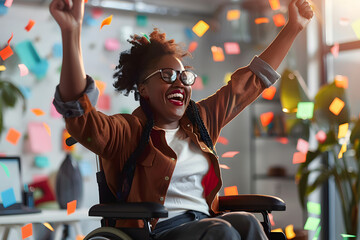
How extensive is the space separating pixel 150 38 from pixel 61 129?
2.58 m

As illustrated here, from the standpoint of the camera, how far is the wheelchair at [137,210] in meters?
1.61

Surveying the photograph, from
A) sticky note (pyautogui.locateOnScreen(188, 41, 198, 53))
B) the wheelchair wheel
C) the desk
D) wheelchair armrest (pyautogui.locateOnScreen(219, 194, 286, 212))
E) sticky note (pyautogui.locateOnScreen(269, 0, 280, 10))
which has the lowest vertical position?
the desk

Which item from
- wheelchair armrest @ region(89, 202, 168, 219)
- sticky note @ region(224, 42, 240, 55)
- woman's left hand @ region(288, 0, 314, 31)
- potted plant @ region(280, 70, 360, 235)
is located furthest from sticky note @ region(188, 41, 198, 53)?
wheelchair armrest @ region(89, 202, 168, 219)

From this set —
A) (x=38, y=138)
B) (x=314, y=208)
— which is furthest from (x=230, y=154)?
(x=38, y=138)

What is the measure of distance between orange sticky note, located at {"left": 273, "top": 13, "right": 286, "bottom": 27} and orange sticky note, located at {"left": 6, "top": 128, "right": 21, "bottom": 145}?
8.41ft

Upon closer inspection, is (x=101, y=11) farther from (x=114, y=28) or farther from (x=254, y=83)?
(x=254, y=83)

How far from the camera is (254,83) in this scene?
210 cm

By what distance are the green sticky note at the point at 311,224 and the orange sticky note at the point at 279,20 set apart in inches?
71.4

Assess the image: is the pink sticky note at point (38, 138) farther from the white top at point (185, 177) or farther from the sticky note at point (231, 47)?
the white top at point (185, 177)

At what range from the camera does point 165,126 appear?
1.99m

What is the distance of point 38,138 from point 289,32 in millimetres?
2810

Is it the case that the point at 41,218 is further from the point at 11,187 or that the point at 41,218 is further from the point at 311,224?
the point at 311,224

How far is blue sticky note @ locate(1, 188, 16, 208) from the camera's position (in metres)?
3.13

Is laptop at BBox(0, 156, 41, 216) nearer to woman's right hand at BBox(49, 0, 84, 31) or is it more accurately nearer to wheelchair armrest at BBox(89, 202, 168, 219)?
wheelchair armrest at BBox(89, 202, 168, 219)
